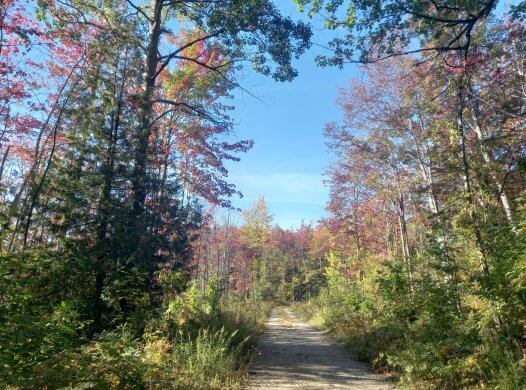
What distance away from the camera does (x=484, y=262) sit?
5.50 m

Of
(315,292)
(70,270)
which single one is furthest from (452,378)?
(315,292)

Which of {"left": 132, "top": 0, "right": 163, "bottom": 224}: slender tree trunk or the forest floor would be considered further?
{"left": 132, "top": 0, "right": 163, "bottom": 224}: slender tree trunk

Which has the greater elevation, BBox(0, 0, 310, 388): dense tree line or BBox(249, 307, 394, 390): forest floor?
BBox(0, 0, 310, 388): dense tree line

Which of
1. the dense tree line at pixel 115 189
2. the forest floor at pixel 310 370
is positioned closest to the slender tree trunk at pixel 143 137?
the dense tree line at pixel 115 189

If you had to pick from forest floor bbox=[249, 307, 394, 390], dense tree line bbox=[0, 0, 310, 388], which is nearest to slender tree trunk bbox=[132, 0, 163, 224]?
dense tree line bbox=[0, 0, 310, 388]

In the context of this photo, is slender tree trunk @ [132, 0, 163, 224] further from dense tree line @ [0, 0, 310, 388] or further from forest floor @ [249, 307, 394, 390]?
forest floor @ [249, 307, 394, 390]

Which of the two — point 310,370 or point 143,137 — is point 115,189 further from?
point 310,370

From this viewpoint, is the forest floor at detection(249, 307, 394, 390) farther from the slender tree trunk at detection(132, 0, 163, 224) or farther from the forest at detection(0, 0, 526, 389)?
the slender tree trunk at detection(132, 0, 163, 224)

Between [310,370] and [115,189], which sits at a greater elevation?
[115,189]

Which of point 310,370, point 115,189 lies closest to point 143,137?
point 115,189

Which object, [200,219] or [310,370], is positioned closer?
[310,370]

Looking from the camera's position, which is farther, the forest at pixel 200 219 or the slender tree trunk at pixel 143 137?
the slender tree trunk at pixel 143 137

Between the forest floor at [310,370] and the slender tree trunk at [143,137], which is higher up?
the slender tree trunk at [143,137]

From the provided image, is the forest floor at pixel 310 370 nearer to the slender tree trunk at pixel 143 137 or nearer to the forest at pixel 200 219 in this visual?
the forest at pixel 200 219
